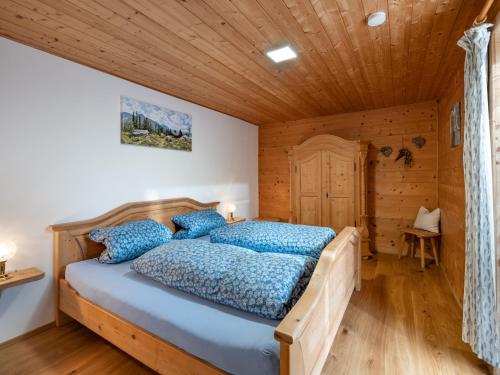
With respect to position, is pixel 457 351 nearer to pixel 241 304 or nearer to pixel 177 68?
pixel 241 304

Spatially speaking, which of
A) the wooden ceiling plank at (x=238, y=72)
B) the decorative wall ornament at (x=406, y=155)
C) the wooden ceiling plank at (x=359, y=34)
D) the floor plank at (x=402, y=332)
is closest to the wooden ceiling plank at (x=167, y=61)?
the wooden ceiling plank at (x=238, y=72)

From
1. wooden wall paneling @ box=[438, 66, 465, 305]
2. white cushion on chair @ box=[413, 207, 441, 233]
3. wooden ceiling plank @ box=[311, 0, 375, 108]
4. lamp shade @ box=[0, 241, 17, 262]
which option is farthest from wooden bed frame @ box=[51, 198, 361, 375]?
wooden ceiling plank @ box=[311, 0, 375, 108]

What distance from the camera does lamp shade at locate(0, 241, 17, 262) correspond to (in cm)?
176

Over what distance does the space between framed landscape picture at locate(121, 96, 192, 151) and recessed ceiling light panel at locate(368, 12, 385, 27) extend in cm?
233

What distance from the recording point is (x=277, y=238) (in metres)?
2.23

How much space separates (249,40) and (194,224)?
197 centimetres

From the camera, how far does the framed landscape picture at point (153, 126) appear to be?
2686 millimetres

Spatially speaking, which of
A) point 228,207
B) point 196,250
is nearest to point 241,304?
point 196,250

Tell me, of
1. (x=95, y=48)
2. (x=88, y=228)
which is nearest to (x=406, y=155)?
(x=95, y=48)

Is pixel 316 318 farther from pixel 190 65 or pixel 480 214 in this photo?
pixel 190 65

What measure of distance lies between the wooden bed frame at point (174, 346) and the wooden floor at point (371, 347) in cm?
19

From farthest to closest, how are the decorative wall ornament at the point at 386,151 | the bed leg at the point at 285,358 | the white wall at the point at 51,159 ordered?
1. the decorative wall ornament at the point at 386,151
2. the white wall at the point at 51,159
3. the bed leg at the point at 285,358

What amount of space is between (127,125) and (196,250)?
1.71 metres

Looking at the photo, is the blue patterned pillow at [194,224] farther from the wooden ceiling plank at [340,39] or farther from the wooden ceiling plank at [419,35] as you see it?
the wooden ceiling plank at [419,35]
